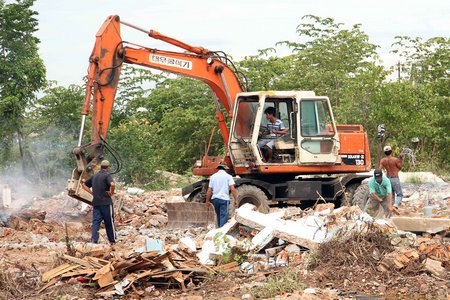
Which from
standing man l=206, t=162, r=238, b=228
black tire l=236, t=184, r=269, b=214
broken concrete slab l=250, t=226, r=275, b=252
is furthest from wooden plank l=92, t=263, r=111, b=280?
black tire l=236, t=184, r=269, b=214

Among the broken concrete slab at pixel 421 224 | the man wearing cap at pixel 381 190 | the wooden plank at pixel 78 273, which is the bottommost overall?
the wooden plank at pixel 78 273

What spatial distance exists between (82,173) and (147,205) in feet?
16.1

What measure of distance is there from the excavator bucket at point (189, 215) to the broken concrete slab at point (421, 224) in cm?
453

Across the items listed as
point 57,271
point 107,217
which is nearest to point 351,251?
point 57,271

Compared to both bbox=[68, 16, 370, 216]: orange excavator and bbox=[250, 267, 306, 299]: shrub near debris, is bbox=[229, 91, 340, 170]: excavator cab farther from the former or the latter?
bbox=[250, 267, 306, 299]: shrub near debris

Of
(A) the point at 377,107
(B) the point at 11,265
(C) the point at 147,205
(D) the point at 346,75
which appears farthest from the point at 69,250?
(D) the point at 346,75

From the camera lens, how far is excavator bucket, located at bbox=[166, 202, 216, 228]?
17734 mm

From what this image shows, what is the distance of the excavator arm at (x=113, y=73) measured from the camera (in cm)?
1708

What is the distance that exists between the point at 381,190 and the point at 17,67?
1531 centimetres

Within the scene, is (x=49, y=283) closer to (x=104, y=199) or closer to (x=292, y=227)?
(x=292, y=227)

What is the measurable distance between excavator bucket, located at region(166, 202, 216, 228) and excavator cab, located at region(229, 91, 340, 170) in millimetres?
1277

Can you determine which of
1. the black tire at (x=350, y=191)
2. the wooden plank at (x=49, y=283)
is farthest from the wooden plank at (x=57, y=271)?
the black tire at (x=350, y=191)

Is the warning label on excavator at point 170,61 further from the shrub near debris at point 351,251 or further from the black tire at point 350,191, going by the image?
the shrub near debris at point 351,251

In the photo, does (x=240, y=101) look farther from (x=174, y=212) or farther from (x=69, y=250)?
(x=69, y=250)
